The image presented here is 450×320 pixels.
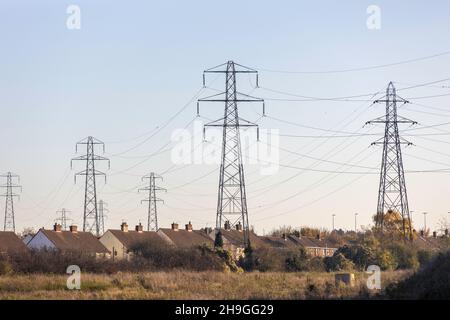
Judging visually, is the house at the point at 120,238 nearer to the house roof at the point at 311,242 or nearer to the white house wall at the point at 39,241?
the white house wall at the point at 39,241

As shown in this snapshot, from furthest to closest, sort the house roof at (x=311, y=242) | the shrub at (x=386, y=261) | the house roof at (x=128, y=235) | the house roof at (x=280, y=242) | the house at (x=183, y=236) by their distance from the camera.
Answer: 1. the house roof at (x=311, y=242)
2. the house roof at (x=280, y=242)
3. the house at (x=183, y=236)
4. the house roof at (x=128, y=235)
5. the shrub at (x=386, y=261)

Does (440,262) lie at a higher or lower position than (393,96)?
lower

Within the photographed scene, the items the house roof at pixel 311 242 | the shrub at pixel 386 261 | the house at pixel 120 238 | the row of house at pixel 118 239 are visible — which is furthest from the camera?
the house roof at pixel 311 242

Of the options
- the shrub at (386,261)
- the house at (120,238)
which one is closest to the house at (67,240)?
the house at (120,238)

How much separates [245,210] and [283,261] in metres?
19.4

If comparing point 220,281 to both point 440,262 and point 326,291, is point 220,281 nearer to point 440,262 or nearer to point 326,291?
point 326,291

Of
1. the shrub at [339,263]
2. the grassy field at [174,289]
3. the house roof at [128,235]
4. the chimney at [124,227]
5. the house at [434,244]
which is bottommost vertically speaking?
the grassy field at [174,289]

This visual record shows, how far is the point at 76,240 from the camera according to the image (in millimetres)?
103312

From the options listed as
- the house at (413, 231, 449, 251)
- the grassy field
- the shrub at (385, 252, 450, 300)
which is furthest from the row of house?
the shrub at (385, 252, 450, 300)

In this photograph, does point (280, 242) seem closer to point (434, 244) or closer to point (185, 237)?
point (185, 237)

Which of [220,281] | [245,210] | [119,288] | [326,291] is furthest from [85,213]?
[326,291]

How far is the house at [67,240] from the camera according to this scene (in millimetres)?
100562

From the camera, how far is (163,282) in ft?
165
